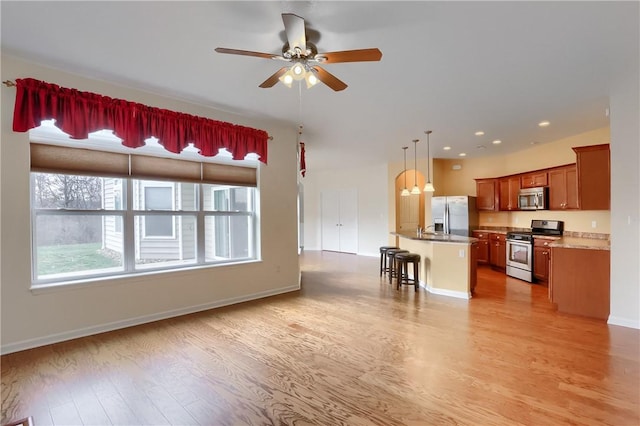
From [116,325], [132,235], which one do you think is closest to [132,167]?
[132,235]

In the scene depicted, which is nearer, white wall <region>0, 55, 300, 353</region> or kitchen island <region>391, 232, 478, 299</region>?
white wall <region>0, 55, 300, 353</region>

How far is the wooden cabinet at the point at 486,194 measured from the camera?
23.2ft

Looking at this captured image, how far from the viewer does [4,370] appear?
2.48 m

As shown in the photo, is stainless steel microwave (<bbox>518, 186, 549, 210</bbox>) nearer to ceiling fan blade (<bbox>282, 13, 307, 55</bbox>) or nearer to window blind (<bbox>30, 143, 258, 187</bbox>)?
window blind (<bbox>30, 143, 258, 187</bbox>)

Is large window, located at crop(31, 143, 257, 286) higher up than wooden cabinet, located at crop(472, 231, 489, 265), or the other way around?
large window, located at crop(31, 143, 257, 286)

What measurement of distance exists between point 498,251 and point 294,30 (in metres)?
6.48

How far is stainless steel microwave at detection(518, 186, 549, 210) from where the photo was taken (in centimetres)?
578

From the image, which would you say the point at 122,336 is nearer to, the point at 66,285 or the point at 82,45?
the point at 66,285

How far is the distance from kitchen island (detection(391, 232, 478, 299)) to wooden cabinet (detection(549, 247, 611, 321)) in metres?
1.00

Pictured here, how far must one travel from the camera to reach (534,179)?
20.1 feet

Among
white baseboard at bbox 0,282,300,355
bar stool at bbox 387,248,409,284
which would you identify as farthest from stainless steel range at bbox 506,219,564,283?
white baseboard at bbox 0,282,300,355

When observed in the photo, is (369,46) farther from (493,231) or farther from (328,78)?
(493,231)

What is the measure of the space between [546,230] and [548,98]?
330 cm

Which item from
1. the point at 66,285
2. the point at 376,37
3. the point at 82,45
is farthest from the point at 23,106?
the point at 376,37
